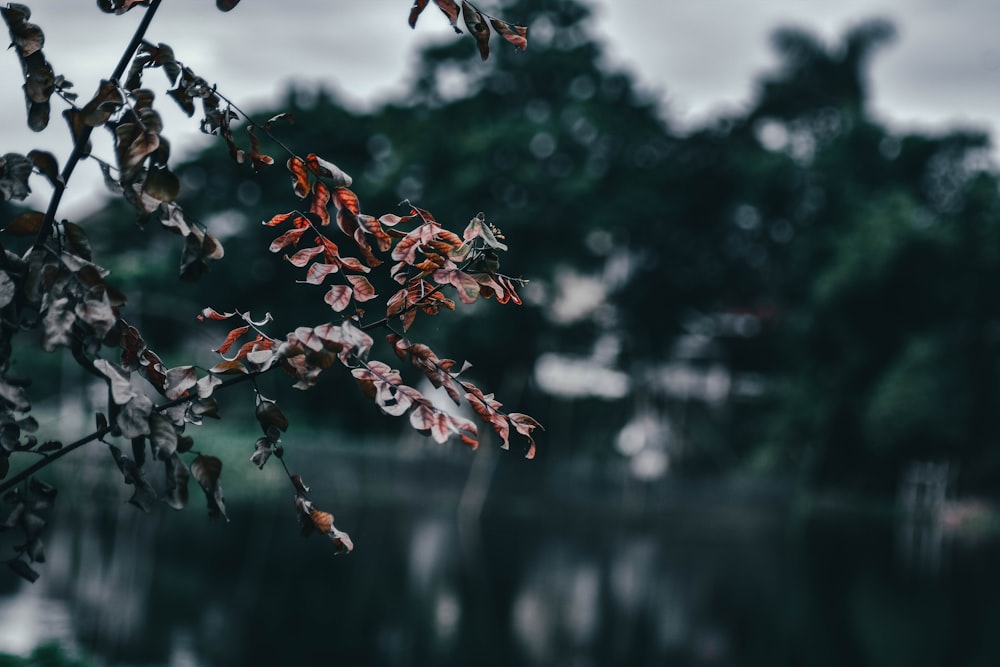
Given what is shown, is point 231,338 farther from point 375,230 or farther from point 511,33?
point 511,33

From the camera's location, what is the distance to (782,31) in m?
35.8

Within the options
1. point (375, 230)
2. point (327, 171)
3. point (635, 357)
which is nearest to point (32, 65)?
point (327, 171)

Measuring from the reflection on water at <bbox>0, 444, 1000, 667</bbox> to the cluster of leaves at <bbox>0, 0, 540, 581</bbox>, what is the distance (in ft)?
15.6

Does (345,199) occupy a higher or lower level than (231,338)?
higher

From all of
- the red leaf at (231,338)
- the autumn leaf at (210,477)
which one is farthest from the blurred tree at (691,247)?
the autumn leaf at (210,477)

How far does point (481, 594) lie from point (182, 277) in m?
9.24

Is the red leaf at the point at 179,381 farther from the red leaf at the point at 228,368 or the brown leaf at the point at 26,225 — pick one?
the brown leaf at the point at 26,225

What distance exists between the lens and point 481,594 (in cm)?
1096

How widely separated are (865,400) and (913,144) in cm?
768

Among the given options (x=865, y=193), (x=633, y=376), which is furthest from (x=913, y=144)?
(x=633, y=376)

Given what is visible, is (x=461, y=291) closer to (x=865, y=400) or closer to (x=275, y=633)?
(x=275, y=633)

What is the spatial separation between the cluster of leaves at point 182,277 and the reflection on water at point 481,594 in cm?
476

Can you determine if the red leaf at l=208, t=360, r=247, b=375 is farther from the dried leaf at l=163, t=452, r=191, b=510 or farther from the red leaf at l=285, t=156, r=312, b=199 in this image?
the red leaf at l=285, t=156, r=312, b=199

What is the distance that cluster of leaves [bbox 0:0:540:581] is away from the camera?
1.96 m
